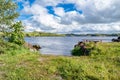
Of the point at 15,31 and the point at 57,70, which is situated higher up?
the point at 15,31

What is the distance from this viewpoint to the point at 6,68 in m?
22.5

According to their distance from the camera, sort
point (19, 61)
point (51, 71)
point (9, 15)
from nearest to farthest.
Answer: point (51, 71) < point (19, 61) < point (9, 15)

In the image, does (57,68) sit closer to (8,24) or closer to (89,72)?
(89,72)

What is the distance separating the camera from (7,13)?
4088 centimetres

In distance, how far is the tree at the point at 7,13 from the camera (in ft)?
A: 132

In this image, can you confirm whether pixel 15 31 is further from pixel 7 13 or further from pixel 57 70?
pixel 57 70

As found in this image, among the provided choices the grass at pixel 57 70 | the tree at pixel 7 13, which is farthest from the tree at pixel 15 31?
the grass at pixel 57 70

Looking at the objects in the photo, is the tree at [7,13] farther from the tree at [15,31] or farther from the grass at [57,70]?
the grass at [57,70]

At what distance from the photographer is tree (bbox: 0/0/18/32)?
132 feet

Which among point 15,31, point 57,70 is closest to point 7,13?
point 15,31

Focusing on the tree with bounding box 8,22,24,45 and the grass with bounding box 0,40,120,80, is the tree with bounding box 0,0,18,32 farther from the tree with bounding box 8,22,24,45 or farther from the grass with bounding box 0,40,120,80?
the grass with bounding box 0,40,120,80

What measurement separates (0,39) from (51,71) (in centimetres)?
2254

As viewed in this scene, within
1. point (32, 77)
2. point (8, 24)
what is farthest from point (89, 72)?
point (8, 24)

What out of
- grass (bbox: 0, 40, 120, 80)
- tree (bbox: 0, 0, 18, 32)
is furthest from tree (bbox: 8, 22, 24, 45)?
grass (bbox: 0, 40, 120, 80)
